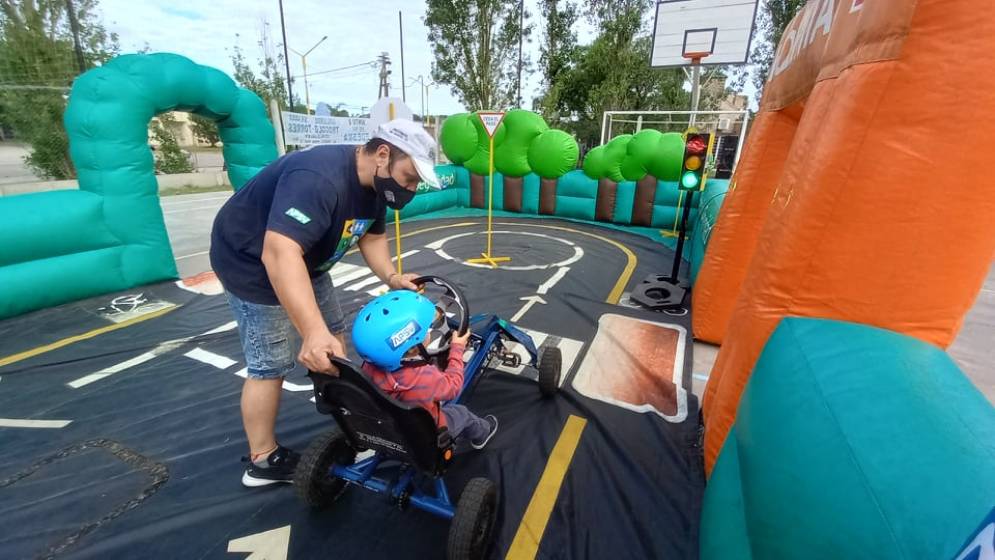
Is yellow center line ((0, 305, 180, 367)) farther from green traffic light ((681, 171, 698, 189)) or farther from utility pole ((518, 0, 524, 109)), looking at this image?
utility pole ((518, 0, 524, 109))

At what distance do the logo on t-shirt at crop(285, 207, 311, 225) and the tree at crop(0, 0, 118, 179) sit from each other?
14.3 meters

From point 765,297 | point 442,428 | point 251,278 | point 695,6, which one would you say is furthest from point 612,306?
point 695,6

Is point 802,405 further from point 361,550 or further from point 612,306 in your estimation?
point 612,306

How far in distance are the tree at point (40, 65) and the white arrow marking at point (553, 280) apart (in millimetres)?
13684

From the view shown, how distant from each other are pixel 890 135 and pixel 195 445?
13.1 feet

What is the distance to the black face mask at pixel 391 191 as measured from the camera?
2.02m

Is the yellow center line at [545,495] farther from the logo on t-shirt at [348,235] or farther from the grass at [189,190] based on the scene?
the grass at [189,190]

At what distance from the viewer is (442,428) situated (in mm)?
1999

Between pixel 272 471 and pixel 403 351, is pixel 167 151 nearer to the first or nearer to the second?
pixel 272 471

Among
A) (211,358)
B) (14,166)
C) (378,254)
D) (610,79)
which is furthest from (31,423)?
(610,79)

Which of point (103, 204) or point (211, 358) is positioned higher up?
point (103, 204)

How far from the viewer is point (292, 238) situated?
5.66 feet

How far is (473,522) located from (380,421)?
595 mm

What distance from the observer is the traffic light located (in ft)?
15.1
